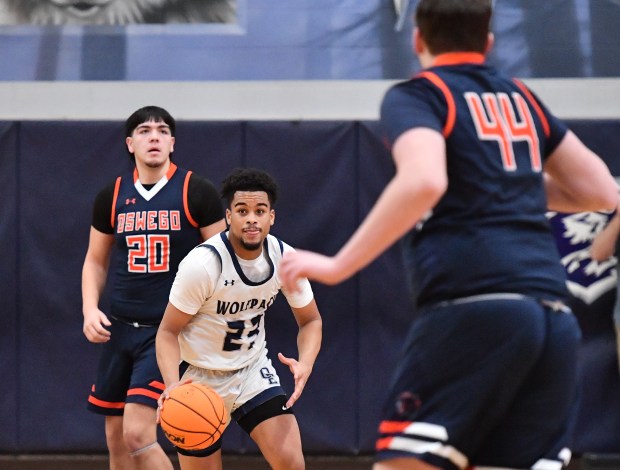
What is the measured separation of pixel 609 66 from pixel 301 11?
2.21 m

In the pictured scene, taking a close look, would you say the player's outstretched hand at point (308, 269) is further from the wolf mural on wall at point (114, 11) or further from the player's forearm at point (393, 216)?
the wolf mural on wall at point (114, 11)

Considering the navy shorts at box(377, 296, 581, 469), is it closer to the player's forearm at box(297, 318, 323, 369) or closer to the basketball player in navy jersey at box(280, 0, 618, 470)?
the basketball player in navy jersey at box(280, 0, 618, 470)

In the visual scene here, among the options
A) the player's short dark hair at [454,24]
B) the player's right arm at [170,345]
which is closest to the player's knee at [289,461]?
the player's right arm at [170,345]

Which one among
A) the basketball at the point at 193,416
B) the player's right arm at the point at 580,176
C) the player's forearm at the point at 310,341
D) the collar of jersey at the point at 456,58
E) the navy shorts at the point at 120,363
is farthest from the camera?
the navy shorts at the point at 120,363

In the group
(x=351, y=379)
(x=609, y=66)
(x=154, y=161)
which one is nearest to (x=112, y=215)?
(x=154, y=161)

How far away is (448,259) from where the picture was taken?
106 inches

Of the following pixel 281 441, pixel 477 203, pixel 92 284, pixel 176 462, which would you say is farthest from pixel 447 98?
pixel 176 462

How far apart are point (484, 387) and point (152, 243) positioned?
3.14 meters

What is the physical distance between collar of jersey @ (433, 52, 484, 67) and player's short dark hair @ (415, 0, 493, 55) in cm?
1

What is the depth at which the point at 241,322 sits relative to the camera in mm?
4965

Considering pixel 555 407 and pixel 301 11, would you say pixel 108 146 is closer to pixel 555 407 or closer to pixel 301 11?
pixel 301 11

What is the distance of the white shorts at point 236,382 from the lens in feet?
16.2

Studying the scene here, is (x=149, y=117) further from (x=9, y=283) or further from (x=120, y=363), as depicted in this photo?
(x=9, y=283)

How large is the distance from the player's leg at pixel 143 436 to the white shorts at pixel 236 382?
0.38m
